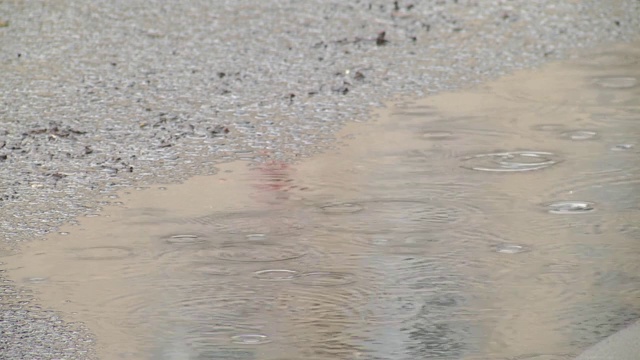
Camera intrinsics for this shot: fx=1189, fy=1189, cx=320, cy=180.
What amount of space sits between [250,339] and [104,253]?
0.84 meters

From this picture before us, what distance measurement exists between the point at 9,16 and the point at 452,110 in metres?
3.47

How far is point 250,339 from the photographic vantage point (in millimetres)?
3201

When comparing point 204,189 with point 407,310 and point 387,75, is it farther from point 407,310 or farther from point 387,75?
point 387,75

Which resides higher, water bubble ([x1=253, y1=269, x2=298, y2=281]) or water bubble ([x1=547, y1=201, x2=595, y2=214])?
water bubble ([x1=547, y1=201, x2=595, y2=214])

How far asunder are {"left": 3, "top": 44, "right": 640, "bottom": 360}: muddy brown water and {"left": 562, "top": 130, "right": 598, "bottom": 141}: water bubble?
0.02m

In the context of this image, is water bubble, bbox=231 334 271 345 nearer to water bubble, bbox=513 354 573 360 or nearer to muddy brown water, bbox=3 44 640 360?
muddy brown water, bbox=3 44 640 360

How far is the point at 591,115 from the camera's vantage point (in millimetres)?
5109

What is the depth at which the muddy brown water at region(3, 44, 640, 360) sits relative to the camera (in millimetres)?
3209

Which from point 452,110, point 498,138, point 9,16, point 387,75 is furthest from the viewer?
point 9,16

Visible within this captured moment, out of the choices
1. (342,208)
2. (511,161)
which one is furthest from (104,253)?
(511,161)

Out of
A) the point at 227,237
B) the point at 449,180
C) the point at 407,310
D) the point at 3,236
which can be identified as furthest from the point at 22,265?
the point at 449,180

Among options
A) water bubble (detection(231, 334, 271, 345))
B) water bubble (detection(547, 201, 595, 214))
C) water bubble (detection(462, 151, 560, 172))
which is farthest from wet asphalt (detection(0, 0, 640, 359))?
water bubble (detection(547, 201, 595, 214))

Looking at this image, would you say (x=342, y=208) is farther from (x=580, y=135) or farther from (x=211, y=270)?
(x=580, y=135)

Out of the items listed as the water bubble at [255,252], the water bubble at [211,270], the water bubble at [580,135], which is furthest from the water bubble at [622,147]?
the water bubble at [211,270]
